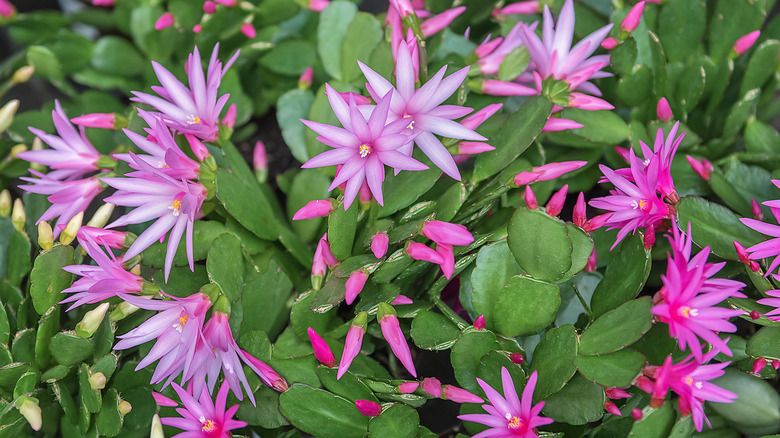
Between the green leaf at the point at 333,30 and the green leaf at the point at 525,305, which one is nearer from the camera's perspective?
the green leaf at the point at 525,305

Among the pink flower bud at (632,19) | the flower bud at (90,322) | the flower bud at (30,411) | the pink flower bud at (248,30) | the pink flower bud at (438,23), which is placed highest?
the pink flower bud at (632,19)

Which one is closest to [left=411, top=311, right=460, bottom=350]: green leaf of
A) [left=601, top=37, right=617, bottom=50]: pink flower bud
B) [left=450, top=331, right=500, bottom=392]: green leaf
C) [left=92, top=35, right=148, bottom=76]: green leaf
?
[left=450, top=331, right=500, bottom=392]: green leaf

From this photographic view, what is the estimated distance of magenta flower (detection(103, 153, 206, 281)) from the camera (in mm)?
768

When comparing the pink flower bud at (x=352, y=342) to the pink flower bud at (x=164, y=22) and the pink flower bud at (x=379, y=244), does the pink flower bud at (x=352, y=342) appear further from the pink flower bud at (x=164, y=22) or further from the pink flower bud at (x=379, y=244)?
the pink flower bud at (x=164, y=22)

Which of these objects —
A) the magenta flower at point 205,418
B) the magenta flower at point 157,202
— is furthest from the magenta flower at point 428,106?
the magenta flower at point 205,418

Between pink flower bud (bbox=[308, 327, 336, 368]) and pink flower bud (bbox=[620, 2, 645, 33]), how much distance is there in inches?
23.6

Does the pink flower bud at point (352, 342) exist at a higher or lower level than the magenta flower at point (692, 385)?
lower

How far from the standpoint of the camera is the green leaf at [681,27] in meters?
1.01

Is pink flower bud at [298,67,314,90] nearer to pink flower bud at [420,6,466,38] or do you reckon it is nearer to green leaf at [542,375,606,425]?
pink flower bud at [420,6,466,38]

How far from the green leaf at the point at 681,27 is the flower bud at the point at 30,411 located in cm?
101

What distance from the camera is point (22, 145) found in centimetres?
103

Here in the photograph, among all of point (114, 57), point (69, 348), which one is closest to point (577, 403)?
point (69, 348)

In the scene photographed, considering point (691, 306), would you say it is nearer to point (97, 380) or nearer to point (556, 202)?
point (556, 202)

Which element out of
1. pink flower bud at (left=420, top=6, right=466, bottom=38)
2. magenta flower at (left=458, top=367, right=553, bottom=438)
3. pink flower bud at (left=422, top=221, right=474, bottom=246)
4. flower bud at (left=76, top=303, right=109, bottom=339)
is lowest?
flower bud at (left=76, top=303, right=109, bottom=339)
